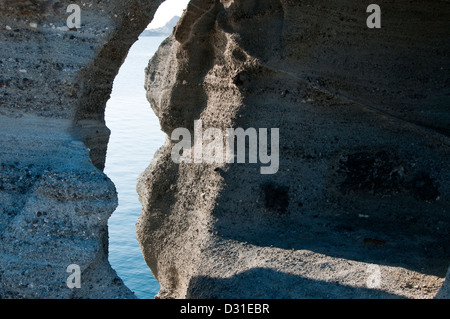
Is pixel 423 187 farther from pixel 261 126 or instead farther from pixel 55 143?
pixel 55 143

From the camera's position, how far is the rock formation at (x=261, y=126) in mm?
2551

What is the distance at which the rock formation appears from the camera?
8.37 ft

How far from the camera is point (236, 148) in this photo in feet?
10.8

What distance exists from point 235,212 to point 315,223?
448 millimetres

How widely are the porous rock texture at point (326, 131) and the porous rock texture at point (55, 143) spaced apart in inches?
25.8

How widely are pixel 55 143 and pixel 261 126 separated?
115 centimetres

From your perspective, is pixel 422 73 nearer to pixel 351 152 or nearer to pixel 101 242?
pixel 351 152

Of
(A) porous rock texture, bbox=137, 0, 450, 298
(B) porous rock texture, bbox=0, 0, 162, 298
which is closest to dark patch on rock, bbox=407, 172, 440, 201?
(A) porous rock texture, bbox=137, 0, 450, 298

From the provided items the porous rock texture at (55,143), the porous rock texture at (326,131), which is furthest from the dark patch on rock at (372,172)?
the porous rock texture at (55,143)

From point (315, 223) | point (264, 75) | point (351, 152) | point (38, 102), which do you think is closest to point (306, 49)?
point (264, 75)

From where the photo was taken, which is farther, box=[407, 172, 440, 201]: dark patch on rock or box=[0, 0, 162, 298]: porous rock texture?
box=[407, 172, 440, 201]: dark patch on rock

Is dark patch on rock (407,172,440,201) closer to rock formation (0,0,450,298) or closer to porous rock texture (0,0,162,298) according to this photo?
rock formation (0,0,450,298)

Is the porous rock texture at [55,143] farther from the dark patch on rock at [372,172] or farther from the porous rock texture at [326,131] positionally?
the dark patch on rock at [372,172]

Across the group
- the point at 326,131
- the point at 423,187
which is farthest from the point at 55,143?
the point at 423,187
